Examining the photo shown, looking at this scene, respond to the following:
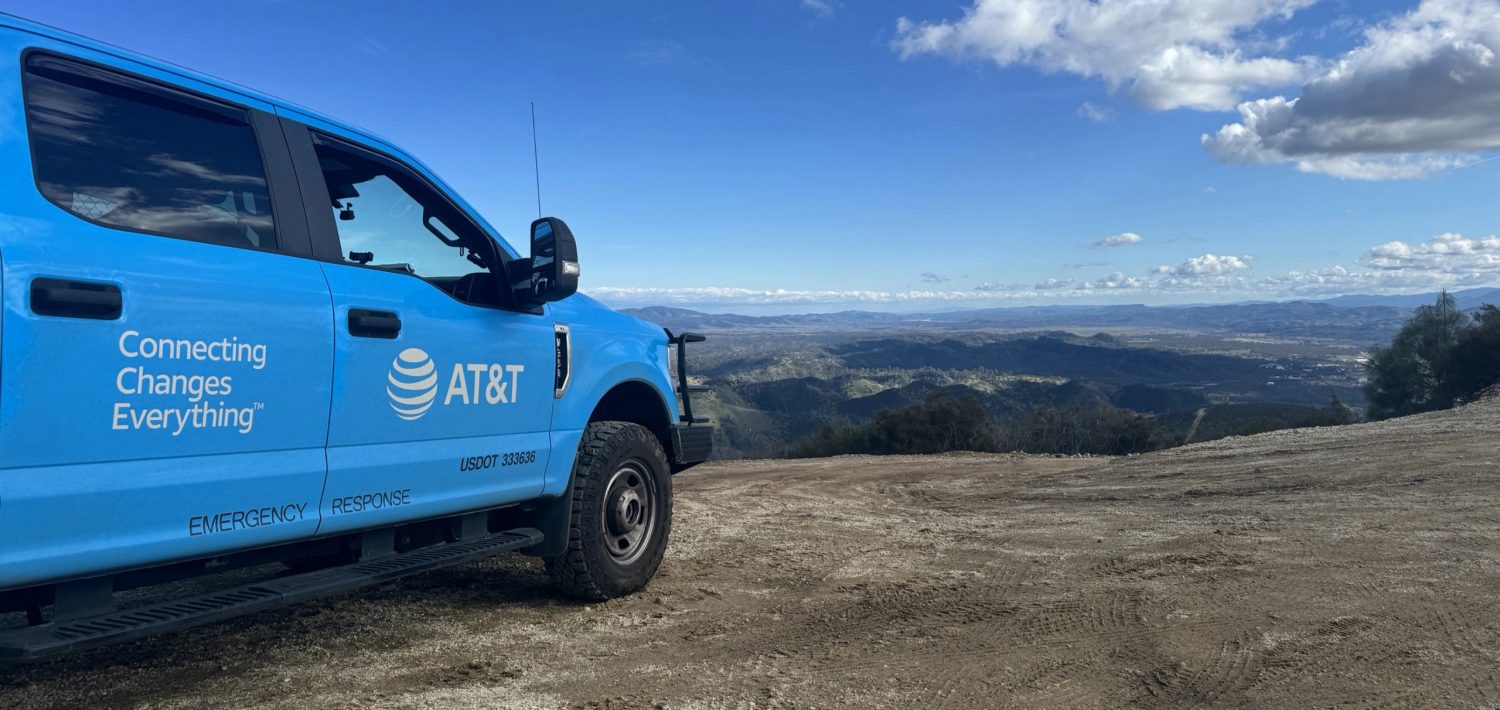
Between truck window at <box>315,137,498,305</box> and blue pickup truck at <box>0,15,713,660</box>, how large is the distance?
12 mm

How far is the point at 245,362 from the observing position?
2.89 metres

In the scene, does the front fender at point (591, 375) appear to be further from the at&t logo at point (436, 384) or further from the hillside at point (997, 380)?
the hillside at point (997, 380)

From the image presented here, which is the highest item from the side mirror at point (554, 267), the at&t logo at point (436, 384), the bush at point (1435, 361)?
the side mirror at point (554, 267)

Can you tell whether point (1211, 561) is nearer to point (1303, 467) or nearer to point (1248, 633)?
point (1248, 633)

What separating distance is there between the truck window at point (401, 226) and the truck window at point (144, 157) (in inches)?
15.8

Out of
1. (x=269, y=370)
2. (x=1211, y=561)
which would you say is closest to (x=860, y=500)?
(x=1211, y=561)

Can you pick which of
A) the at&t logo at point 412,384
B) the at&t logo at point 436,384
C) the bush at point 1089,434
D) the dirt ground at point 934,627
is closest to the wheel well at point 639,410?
the dirt ground at point 934,627

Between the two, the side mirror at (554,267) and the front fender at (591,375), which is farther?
the front fender at (591,375)

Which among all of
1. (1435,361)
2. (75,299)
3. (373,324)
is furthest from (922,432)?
(75,299)

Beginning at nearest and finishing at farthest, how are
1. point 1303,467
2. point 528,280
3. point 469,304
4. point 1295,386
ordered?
point 469,304 → point 528,280 → point 1303,467 → point 1295,386

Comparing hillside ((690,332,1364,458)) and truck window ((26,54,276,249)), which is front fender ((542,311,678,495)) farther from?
hillside ((690,332,1364,458))

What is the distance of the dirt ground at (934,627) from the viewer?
330cm

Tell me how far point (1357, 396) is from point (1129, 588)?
63.1 meters

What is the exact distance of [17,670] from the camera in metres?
3.45
